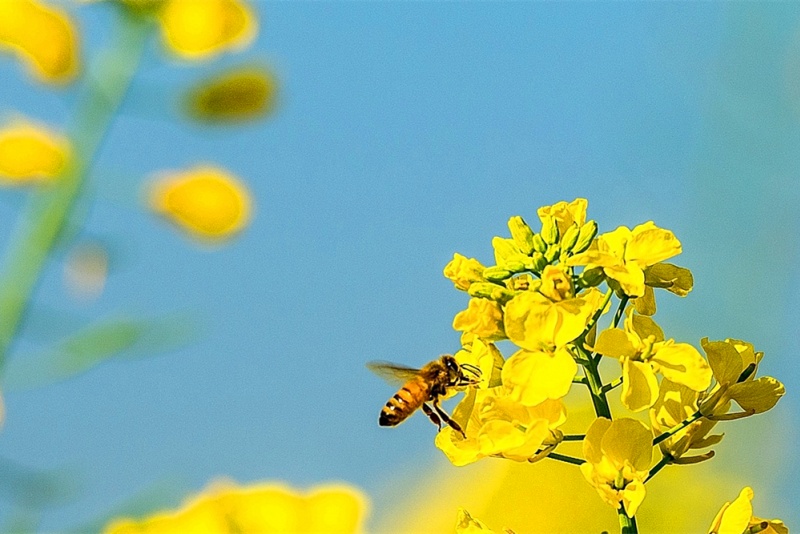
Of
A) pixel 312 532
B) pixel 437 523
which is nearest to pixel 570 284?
pixel 312 532

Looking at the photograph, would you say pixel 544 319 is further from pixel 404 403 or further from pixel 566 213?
pixel 404 403

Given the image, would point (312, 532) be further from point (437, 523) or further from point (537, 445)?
point (437, 523)

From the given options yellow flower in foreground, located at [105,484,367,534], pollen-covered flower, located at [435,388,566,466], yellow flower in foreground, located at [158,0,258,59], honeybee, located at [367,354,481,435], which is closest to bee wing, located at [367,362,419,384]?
honeybee, located at [367,354,481,435]

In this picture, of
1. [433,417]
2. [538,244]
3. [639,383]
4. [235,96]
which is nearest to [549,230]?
[538,244]

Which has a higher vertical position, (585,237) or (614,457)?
(585,237)

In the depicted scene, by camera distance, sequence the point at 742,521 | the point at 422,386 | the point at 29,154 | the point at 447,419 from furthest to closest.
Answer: the point at 29,154 → the point at 422,386 → the point at 447,419 → the point at 742,521

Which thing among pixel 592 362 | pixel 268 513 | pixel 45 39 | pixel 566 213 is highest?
pixel 45 39

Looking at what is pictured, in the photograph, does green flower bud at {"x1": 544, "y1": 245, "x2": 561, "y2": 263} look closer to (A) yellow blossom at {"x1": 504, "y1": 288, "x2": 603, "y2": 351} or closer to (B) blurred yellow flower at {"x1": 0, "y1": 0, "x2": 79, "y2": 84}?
(A) yellow blossom at {"x1": 504, "y1": 288, "x2": 603, "y2": 351}
